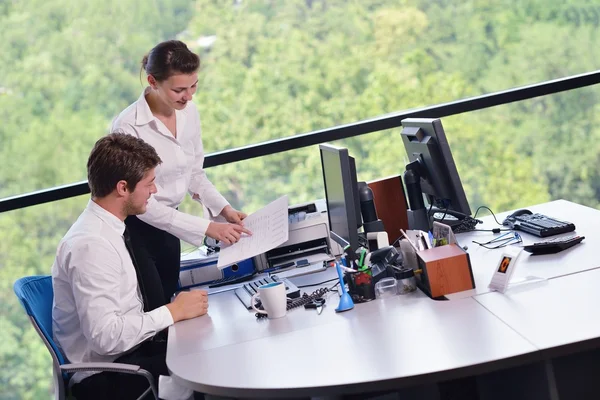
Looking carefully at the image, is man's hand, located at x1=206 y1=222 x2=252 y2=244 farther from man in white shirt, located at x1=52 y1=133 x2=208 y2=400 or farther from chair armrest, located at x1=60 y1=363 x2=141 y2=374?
chair armrest, located at x1=60 y1=363 x2=141 y2=374

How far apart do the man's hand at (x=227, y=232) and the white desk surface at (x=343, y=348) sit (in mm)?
445

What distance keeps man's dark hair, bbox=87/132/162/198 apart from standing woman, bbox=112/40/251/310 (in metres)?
0.37

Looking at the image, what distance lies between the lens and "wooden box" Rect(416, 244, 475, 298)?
2217 mm

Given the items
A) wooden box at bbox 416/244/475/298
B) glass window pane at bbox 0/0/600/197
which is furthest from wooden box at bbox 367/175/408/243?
glass window pane at bbox 0/0/600/197

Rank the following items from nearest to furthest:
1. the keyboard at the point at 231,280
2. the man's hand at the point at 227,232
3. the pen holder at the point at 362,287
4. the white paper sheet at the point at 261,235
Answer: the pen holder at the point at 362,287 → the white paper sheet at the point at 261,235 → the man's hand at the point at 227,232 → the keyboard at the point at 231,280

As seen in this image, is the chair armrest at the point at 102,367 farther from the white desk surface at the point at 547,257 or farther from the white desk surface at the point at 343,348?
the white desk surface at the point at 547,257

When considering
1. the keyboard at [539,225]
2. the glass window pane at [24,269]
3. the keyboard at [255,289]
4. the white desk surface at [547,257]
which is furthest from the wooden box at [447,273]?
Answer: the glass window pane at [24,269]

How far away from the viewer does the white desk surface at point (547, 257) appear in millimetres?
2270

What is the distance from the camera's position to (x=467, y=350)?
70.0 inches

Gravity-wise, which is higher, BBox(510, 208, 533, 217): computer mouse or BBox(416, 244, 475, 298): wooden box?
BBox(510, 208, 533, 217): computer mouse

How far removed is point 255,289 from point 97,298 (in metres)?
0.61

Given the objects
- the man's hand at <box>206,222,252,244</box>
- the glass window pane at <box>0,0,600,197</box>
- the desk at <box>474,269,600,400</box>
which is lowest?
the desk at <box>474,269,600,400</box>

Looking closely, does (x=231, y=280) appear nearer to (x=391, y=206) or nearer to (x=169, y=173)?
(x=169, y=173)

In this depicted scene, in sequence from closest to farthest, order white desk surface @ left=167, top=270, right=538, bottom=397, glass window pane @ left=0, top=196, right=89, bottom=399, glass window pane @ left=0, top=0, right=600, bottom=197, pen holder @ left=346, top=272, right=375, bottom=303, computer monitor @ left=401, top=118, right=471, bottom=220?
white desk surface @ left=167, top=270, right=538, bottom=397 → pen holder @ left=346, top=272, right=375, bottom=303 → computer monitor @ left=401, top=118, right=471, bottom=220 → glass window pane @ left=0, top=196, right=89, bottom=399 → glass window pane @ left=0, top=0, right=600, bottom=197
